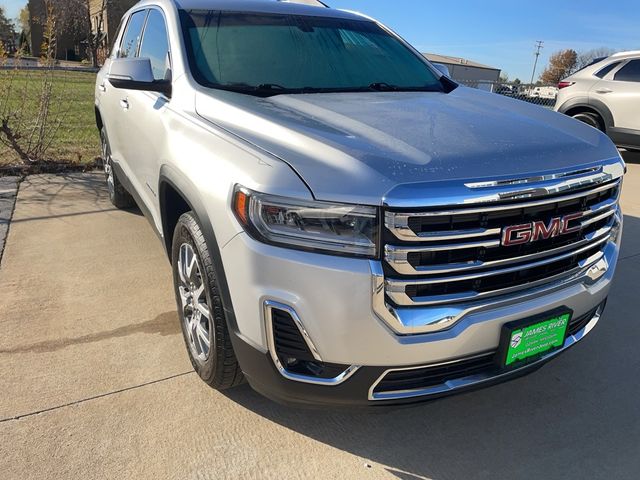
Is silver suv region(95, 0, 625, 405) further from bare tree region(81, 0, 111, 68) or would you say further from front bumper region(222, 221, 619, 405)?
bare tree region(81, 0, 111, 68)

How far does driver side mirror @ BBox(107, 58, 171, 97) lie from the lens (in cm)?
292

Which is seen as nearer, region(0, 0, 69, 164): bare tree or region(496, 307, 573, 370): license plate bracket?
region(496, 307, 573, 370): license plate bracket

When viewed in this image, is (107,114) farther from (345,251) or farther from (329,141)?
(345,251)

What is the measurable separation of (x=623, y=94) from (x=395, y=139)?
28.2ft

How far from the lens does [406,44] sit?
398 cm

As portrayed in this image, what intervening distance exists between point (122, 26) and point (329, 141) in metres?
3.82

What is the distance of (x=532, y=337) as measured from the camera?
212 cm

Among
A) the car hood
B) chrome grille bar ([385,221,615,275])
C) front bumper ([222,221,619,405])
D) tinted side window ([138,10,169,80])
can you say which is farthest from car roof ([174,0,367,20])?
chrome grille bar ([385,221,615,275])

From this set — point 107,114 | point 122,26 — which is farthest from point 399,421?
point 122,26

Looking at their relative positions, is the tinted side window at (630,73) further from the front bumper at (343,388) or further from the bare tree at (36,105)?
the front bumper at (343,388)

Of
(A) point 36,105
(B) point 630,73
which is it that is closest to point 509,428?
(A) point 36,105

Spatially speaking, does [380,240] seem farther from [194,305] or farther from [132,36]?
[132,36]

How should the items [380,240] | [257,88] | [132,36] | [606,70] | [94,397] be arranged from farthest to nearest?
[606,70] < [132,36] < [257,88] < [94,397] < [380,240]

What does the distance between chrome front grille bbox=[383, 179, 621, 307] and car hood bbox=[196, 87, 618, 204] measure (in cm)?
11
